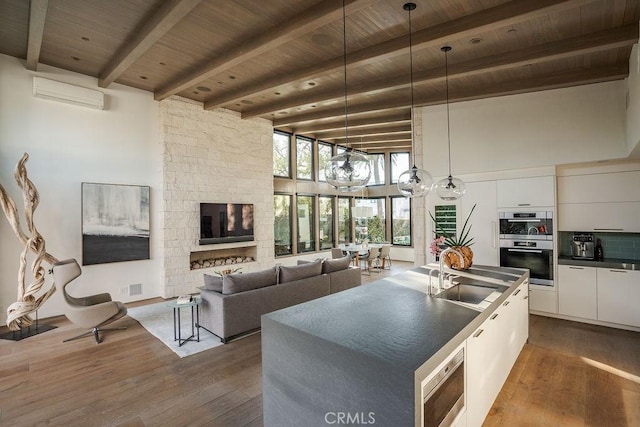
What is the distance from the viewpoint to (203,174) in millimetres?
6730

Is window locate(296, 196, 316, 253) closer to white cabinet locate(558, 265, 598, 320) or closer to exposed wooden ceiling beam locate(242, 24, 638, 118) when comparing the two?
exposed wooden ceiling beam locate(242, 24, 638, 118)

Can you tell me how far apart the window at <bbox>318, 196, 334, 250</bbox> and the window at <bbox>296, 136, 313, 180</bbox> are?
92cm

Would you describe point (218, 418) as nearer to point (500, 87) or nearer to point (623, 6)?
point (623, 6)

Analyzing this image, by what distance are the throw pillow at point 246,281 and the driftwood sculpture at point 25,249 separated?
266cm

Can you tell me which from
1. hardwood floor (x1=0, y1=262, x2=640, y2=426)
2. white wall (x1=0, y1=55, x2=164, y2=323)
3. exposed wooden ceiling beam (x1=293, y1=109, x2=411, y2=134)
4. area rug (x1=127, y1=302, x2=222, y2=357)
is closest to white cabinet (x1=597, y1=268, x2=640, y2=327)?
hardwood floor (x1=0, y1=262, x2=640, y2=426)

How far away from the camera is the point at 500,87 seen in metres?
5.14

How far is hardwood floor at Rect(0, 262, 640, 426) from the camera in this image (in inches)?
100.0

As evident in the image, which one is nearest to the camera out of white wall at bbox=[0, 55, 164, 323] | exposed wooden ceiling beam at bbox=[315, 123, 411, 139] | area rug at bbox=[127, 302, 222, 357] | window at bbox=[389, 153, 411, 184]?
area rug at bbox=[127, 302, 222, 357]

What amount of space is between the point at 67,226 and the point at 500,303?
6.15m

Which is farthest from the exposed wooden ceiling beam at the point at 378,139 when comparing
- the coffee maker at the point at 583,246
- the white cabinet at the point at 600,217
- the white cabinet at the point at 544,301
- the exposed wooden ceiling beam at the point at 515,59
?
the white cabinet at the point at 544,301

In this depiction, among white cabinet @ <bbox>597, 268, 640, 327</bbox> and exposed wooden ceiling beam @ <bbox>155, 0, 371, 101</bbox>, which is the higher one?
exposed wooden ceiling beam @ <bbox>155, 0, 371, 101</bbox>

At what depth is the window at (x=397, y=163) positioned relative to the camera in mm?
11055

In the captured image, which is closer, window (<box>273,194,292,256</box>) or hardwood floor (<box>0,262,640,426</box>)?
hardwood floor (<box>0,262,640,426</box>)

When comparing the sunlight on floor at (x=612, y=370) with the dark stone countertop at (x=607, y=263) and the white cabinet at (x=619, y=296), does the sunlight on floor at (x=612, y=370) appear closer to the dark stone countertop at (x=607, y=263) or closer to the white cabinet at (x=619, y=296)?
the white cabinet at (x=619, y=296)
